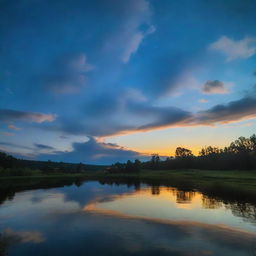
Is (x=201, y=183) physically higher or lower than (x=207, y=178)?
lower

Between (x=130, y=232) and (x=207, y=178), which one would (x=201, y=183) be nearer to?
(x=207, y=178)

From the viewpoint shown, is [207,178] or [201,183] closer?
[201,183]

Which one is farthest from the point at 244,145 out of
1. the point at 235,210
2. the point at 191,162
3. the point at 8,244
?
the point at 8,244

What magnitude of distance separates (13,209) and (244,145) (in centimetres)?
18400

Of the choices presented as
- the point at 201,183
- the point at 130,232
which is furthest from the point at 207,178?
the point at 130,232

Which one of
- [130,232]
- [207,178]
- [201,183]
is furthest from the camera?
[207,178]

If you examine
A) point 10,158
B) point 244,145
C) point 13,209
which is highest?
point 244,145

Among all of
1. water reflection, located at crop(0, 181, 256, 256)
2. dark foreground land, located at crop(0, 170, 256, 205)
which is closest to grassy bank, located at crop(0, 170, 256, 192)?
dark foreground land, located at crop(0, 170, 256, 205)

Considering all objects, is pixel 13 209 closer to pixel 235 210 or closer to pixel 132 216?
pixel 132 216

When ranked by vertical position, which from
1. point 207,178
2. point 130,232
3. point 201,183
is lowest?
point 130,232

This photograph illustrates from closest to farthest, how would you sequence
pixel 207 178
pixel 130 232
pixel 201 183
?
pixel 130 232, pixel 201 183, pixel 207 178

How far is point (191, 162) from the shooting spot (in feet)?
626

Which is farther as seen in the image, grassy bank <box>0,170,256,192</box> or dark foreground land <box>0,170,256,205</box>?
grassy bank <box>0,170,256,192</box>

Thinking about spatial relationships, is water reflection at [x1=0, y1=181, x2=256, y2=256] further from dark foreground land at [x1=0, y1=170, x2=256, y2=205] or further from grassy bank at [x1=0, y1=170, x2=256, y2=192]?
grassy bank at [x1=0, y1=170, x2=256, y2=192]
